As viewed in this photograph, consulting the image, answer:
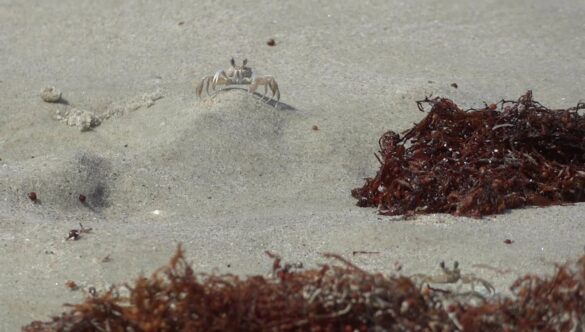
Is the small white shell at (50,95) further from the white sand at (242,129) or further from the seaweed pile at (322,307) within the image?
the seaweed pile at (322,307)

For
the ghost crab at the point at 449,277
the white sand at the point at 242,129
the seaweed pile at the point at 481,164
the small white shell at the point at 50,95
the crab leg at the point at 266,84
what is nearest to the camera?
the ghost crab at the point at 449,277

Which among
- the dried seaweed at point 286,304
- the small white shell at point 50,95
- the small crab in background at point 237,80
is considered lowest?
the dried seaweed at point 286,304

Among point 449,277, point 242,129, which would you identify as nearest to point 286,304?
point 449,277

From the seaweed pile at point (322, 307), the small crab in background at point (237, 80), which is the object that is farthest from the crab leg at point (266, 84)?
the seaweed pile at point (322, 307)

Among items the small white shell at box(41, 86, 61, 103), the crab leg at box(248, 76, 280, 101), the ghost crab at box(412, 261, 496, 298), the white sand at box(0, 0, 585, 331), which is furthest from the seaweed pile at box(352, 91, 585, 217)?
the small white shell at box(41, 86, 61, 103)

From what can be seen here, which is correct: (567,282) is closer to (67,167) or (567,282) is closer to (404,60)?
(67,167)

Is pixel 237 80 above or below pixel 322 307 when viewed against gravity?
above

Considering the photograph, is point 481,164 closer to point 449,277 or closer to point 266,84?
point 449,277
